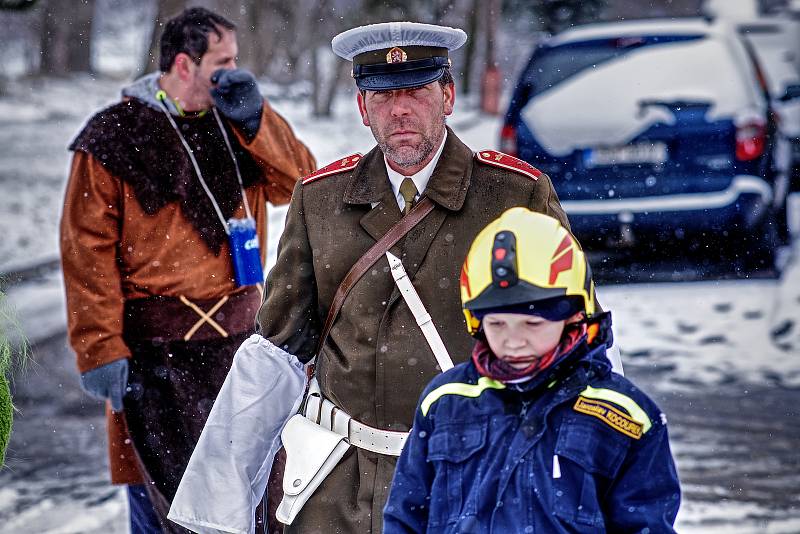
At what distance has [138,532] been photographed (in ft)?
15.6

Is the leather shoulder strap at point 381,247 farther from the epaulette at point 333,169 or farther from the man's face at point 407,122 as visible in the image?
the epaulette at point 333,169

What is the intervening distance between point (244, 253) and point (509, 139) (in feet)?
18.7

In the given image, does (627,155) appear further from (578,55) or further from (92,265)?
(92,265)

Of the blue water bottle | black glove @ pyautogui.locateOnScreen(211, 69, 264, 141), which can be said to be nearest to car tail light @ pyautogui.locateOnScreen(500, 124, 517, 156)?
black glove @ pyautogui.locateOnScreen(211, 69, 264, 141)

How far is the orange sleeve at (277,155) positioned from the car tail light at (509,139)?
5208 millimetres

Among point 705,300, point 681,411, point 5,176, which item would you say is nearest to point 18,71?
point 5,176

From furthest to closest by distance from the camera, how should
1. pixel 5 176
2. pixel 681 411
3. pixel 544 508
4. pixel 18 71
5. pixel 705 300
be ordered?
pixel 18 71, pixel 5 176, pixel 705 300, pixel 681 411, pixel 544 508

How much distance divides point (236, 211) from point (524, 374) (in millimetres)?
2565

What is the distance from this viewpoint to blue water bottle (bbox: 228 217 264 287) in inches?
187

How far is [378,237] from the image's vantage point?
130 inches

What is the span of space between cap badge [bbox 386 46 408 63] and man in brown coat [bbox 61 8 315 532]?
156 centimetres

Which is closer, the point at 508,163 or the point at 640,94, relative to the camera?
the point at 508,163

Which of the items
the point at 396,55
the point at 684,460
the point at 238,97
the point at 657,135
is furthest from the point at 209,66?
the point at 657,135

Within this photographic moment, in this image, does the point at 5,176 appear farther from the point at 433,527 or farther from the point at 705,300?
the point at 433,527
